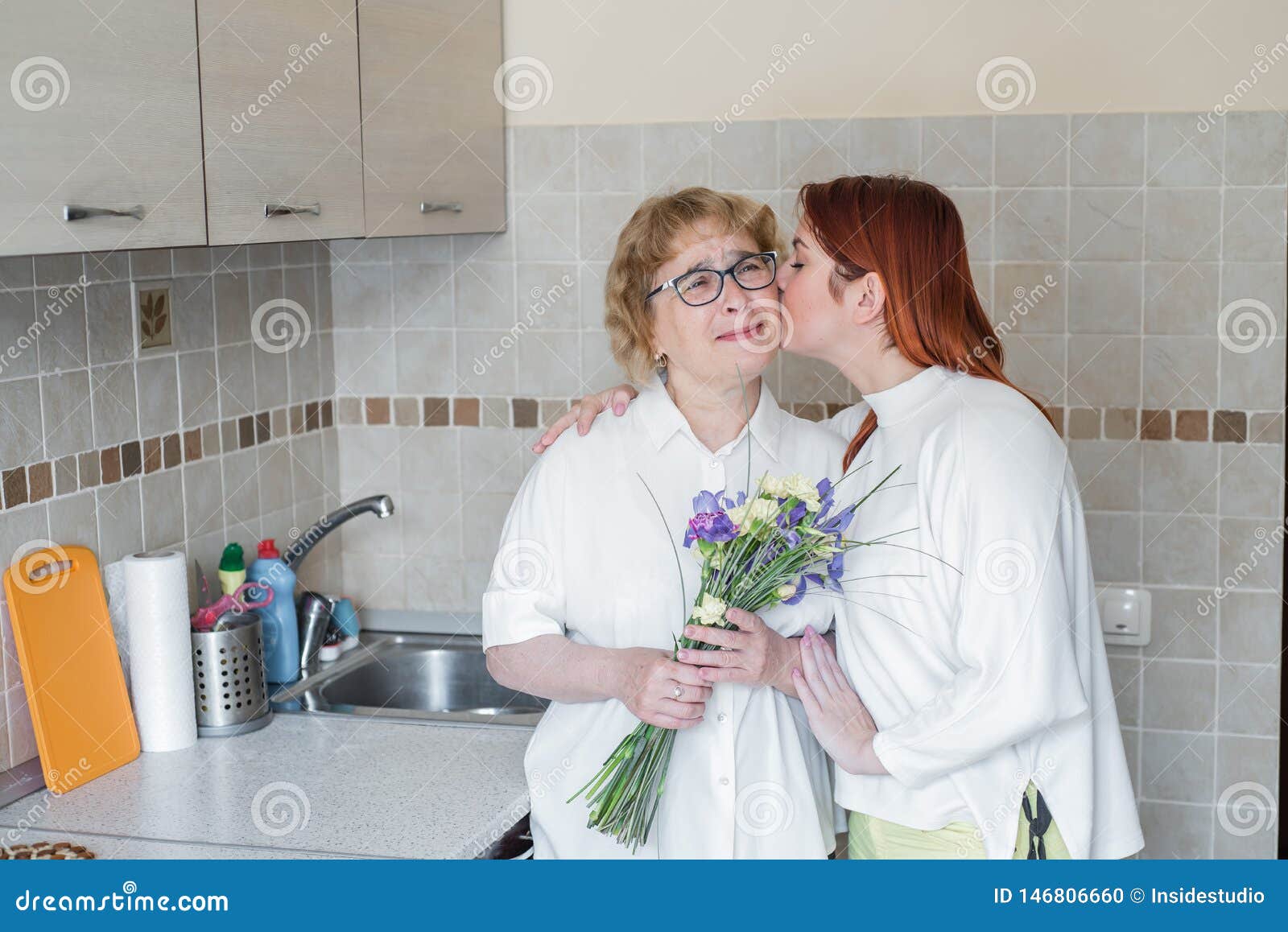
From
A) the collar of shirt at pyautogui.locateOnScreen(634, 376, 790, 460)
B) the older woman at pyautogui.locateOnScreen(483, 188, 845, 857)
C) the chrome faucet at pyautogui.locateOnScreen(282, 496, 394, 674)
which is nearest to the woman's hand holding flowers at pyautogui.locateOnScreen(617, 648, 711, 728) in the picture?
the older woman at pyautogui.locateOnScreen(483, 188, 845, 857)

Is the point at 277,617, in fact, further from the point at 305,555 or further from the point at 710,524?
the point at 710,524

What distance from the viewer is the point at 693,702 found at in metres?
1.72

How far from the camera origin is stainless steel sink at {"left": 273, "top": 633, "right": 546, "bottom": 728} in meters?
2.54

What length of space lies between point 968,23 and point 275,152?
122 cm

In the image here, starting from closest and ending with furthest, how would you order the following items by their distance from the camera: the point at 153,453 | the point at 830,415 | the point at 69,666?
1. the point at 69,666
2. the point at 153,453
3. the point at 830,415

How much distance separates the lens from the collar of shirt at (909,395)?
5.49 ft

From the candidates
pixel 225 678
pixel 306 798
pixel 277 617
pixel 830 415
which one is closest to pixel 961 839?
pixel 306 798

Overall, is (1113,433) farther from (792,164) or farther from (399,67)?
(399,67)

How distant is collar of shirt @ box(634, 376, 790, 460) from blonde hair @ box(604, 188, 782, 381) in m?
0.04

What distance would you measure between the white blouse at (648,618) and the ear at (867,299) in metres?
0.25

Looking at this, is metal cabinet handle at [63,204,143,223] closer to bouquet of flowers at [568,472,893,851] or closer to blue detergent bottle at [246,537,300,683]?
bouquet of flowers at [568,472,893,851]

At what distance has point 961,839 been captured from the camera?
1.64m

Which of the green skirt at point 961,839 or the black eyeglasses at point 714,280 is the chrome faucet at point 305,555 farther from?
the green skirt at point 961,839

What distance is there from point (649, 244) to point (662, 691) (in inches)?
23.9
